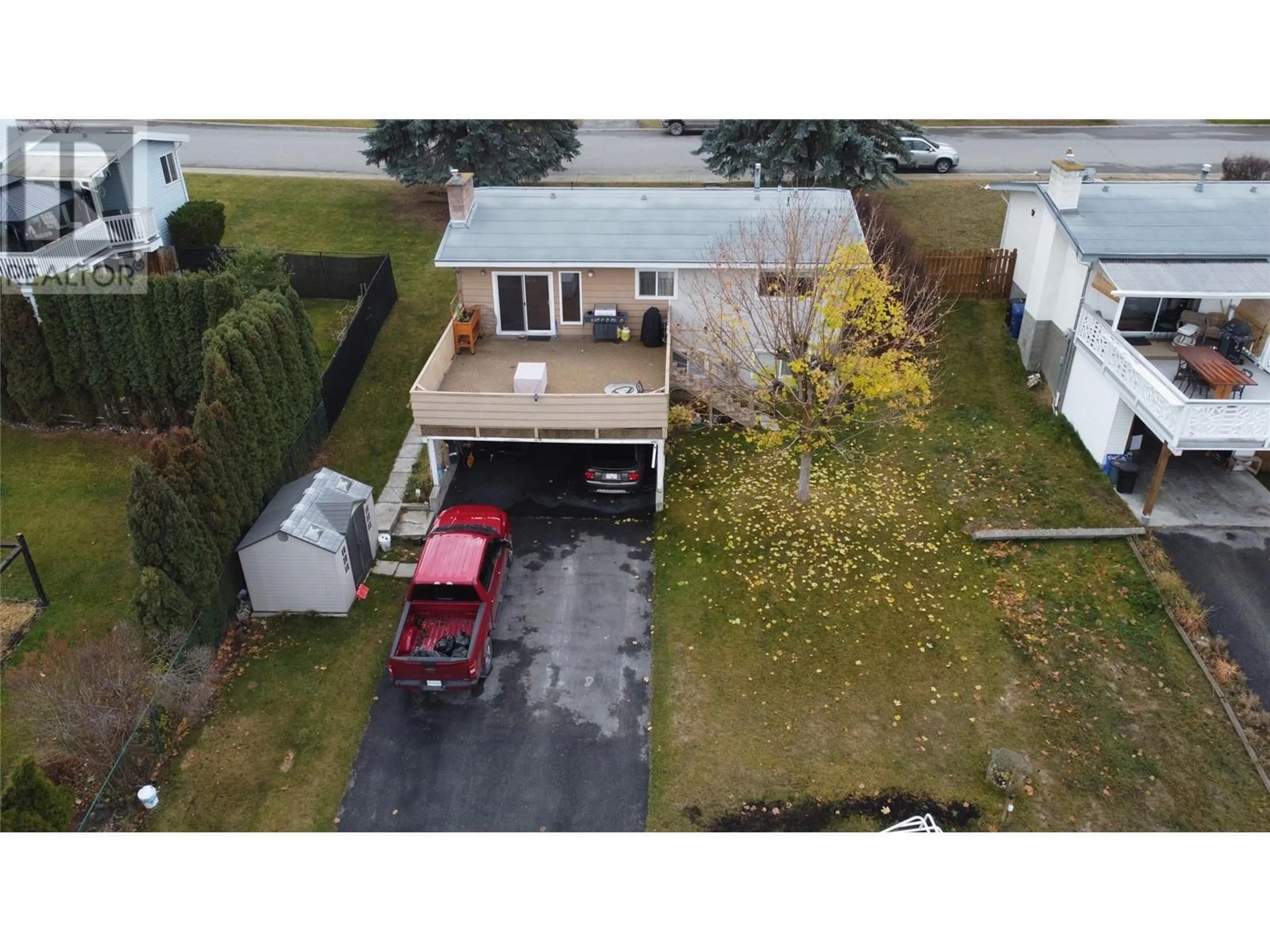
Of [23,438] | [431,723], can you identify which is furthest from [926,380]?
[23,438]

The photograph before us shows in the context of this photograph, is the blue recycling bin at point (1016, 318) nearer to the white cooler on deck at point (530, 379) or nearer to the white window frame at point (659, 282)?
the white window frame at point (659, 282)

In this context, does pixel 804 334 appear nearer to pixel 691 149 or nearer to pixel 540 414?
pixel 540 414

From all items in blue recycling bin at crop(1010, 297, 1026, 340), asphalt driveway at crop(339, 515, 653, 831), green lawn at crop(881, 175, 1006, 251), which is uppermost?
green lawn at crop(881, 175, 1006, 251)

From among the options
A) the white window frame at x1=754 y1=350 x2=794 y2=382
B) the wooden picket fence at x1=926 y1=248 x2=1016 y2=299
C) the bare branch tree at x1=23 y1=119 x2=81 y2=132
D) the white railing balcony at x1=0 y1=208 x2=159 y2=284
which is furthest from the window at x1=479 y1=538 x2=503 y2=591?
the bare branch tree at x1=23 y1=119 x2=81 y2=132

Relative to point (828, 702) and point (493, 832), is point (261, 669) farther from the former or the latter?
point (828, 702)

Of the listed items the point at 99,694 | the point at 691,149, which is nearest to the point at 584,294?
the point at 99,694

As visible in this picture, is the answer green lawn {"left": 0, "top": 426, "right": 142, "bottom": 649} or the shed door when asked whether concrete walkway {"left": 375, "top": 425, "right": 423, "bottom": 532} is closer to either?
the shed door
